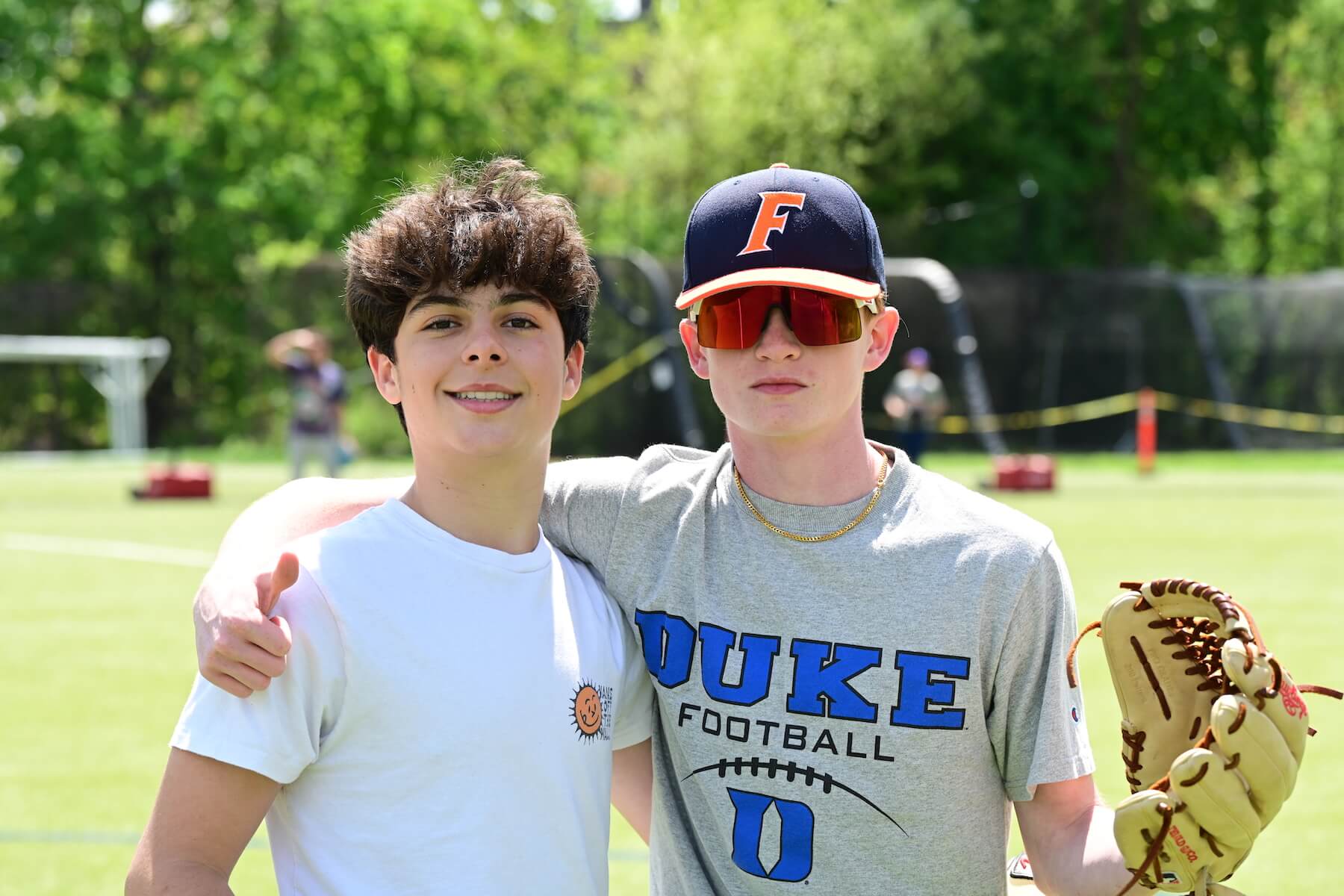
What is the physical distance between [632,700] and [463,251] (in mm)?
831

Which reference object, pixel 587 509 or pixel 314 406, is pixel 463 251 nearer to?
pixel 587 509

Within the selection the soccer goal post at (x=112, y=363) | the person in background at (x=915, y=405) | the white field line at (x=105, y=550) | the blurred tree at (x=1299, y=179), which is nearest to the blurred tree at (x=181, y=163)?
the soccer goal post at (x=112, y=363)

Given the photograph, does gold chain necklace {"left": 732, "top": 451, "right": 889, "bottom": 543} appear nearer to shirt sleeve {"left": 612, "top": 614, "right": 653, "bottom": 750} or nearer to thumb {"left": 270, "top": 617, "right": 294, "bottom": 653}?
shirt sleeve {"left": 612, "top": 614, "right": 653, "bottom": 750}

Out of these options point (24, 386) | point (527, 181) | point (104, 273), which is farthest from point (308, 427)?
point (104, 273)

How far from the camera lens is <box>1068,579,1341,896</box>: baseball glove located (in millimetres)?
2152

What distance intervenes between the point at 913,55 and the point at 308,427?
992 inches

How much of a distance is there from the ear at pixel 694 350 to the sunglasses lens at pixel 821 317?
20 cm

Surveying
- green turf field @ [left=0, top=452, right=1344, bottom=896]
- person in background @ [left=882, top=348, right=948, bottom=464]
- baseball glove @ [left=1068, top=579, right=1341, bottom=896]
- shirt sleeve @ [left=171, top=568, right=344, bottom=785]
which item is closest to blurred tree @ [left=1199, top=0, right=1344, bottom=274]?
green turf field @ [left=0, top=452, right=1344, bottom=896]

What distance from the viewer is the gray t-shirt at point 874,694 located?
2529 mm

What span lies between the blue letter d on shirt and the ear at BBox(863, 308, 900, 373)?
77 cm

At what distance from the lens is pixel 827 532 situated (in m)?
2.64

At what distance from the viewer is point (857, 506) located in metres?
2.65

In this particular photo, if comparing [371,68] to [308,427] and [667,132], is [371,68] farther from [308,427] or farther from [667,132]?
[308,427]

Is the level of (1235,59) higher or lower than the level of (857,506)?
higher
